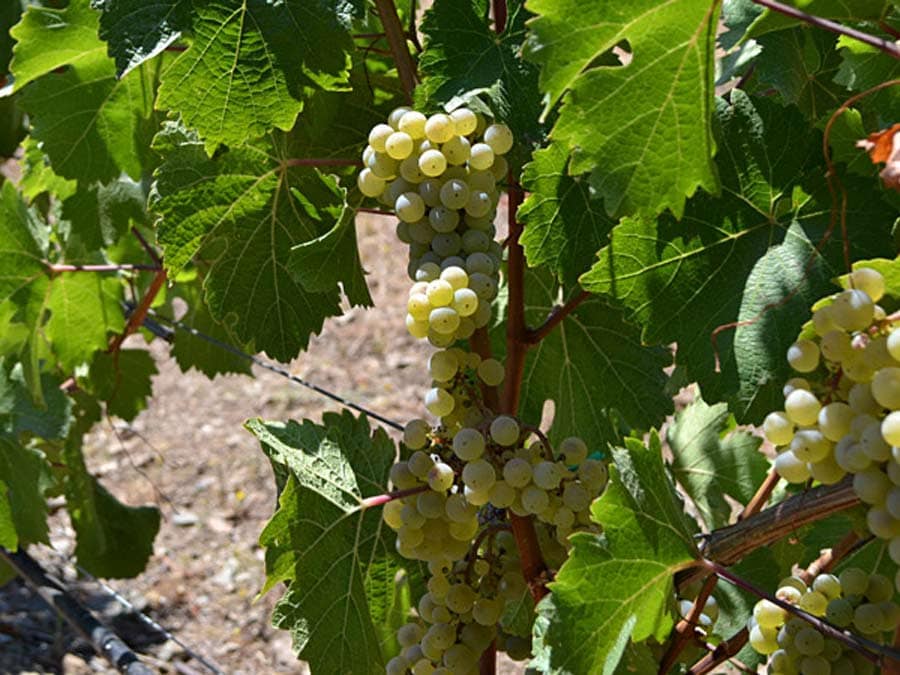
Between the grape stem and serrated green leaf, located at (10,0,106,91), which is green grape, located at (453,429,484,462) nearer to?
the grape stem

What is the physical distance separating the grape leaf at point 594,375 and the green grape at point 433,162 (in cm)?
27

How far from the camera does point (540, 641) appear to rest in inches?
28.5

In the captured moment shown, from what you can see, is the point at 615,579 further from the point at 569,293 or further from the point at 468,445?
the point at 569,293

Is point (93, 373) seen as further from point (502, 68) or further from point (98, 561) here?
point (502, 68)

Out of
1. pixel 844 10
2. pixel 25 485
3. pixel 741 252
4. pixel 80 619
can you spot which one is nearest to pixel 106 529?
pixel 80 619

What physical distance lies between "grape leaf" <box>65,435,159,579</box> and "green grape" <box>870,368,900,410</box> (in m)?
1.56

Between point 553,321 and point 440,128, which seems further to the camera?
point 553,321

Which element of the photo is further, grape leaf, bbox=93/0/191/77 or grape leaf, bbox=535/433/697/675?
grape leaf, bbox=93/0/191/77

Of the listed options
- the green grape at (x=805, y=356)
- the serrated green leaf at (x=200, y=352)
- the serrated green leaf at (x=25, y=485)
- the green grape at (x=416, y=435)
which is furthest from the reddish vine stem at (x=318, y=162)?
the serrated green leaf at (x=200, y=352)

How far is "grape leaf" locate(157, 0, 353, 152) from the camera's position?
2.89 ft

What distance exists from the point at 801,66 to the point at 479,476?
429 mm

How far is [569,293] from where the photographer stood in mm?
1028

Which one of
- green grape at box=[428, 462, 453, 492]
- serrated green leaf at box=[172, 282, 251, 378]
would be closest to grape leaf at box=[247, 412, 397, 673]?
green grape at box=[428, 462, 453, 492]

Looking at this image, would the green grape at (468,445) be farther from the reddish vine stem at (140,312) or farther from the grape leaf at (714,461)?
the reddish vine stem at (140,312)
